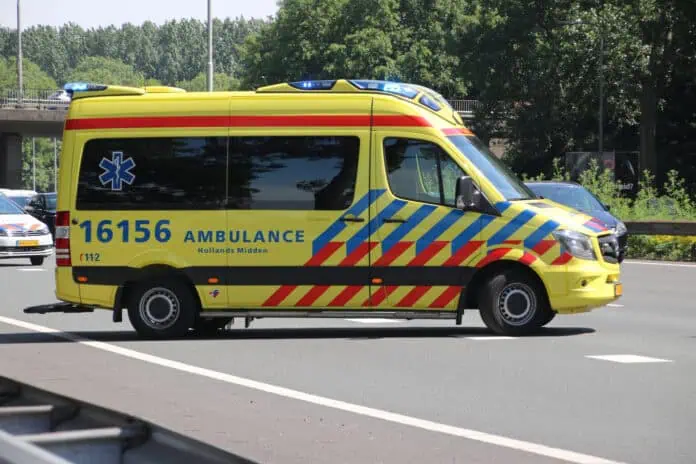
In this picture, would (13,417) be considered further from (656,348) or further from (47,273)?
(47,273)

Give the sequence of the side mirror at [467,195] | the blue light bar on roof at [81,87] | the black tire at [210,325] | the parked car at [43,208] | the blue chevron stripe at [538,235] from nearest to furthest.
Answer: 1. the side mirror at [467,195]
2. the blue chevron stripe at [538,235]
3. the blue light bar on roof at [81,87]
4. the black tire at [210,325]
5. the parked car at [43,208]

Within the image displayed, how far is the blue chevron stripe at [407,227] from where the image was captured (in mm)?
15039

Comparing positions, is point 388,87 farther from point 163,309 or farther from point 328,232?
point 163,309

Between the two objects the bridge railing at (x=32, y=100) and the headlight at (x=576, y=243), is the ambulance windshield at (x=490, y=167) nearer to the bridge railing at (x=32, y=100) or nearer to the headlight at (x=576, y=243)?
the headlight at (x=576, y=243)

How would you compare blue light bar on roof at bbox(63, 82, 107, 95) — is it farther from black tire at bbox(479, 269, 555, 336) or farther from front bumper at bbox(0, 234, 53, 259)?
front bumper at bbox(0, 234, 53, 259)

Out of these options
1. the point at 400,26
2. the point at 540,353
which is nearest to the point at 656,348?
the point at 540,353

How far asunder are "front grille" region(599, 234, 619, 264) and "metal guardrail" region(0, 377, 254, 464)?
11052 millimetres

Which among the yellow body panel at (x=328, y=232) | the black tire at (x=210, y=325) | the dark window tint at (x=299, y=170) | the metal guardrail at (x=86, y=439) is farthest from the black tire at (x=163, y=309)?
the metal guardrail at (x=86, y=439)

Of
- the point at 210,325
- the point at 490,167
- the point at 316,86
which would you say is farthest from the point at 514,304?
the point at 210,325

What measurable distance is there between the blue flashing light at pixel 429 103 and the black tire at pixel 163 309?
290 centimetres

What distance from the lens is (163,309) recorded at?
1527cm

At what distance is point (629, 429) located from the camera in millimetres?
8852

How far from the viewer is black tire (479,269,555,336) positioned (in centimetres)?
1500

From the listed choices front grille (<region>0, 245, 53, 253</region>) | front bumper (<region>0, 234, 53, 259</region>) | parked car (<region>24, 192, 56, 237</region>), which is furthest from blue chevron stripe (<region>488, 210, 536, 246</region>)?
parked car (<region>24, 192, 56, 237</region>)
